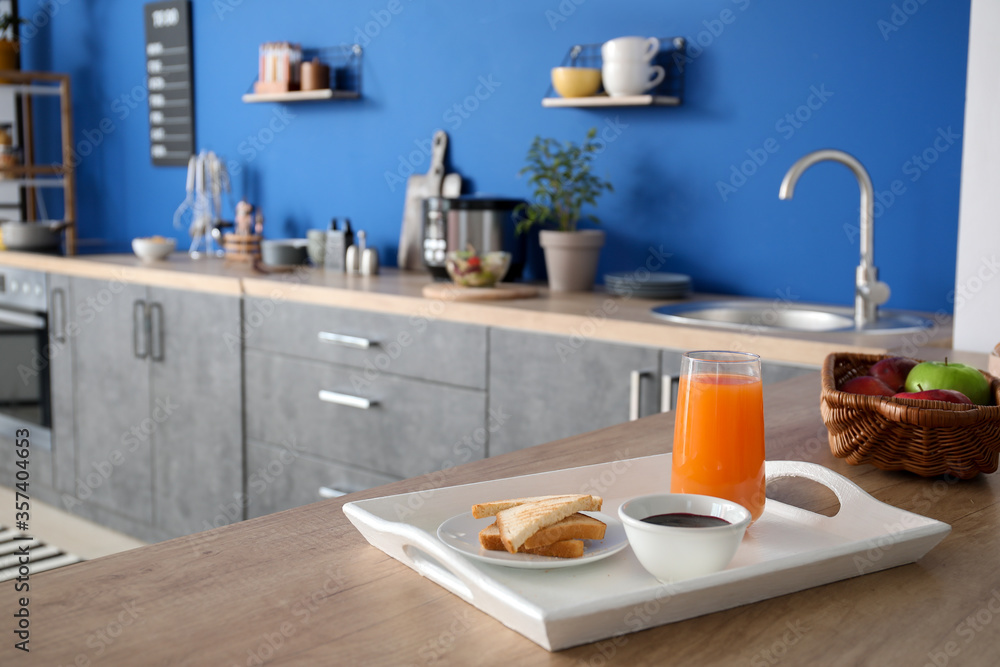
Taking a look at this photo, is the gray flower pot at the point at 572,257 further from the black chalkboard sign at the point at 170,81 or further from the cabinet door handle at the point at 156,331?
the black chalkboard sign at the point at 170,81

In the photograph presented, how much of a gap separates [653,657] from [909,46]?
2.11 meters

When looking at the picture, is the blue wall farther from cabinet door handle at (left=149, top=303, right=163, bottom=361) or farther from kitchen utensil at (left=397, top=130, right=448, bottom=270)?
cabinet door handle at (left=149, top=303, right=163, bottom=361)

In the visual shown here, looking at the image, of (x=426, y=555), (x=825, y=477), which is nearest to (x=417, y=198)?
(x=825, y=477)

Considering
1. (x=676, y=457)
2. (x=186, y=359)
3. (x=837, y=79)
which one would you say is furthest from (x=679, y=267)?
(x=676, y=457)

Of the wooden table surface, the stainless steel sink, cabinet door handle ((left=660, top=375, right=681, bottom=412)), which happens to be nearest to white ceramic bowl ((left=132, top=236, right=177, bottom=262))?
the stainless steel sink

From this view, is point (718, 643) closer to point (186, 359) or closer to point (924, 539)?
point (924, 539)

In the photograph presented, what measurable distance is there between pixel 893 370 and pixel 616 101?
1604 mm

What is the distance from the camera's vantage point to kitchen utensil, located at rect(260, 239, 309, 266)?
10.9 feet

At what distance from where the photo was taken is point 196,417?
3250 mm

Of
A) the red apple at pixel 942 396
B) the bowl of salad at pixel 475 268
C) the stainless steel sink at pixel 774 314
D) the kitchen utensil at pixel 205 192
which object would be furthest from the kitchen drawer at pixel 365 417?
the red apple at pixel 942 396

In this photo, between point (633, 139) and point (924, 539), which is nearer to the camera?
point (924, 539)

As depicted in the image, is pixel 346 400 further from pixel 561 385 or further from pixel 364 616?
pixel 364 616

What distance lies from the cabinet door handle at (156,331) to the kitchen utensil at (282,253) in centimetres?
40

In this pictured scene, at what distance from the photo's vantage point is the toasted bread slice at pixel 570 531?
2.66ft
